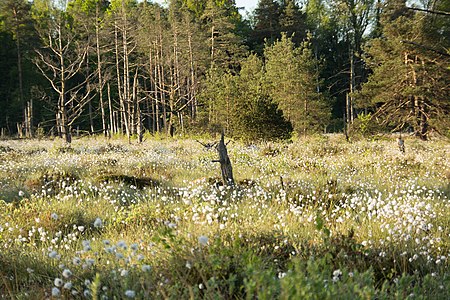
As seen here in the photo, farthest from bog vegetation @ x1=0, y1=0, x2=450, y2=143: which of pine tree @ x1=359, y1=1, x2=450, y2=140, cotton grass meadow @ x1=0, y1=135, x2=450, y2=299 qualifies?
cotton grass meadow @ x1=0, y1=135, x2=450, y2=299

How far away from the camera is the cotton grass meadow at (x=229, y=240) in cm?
235

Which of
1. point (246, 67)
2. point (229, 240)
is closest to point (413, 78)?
point (246, 67)

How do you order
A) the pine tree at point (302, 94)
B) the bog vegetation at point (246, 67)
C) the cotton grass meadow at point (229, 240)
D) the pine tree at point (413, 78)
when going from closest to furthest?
the cotton grass meadow at point (229, 240), the bog vegetation at point (246, 67), the pine tree at point (413, 78), the pine tree at point (302, 94)

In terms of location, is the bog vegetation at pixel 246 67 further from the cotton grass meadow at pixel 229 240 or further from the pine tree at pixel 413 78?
the cotton grass meadow at pixel 229 240

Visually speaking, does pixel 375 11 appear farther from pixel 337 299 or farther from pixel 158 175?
pixel 337 299

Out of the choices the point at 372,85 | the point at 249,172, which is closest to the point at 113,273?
the point at 249,172

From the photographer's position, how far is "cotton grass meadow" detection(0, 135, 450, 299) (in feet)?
7.72

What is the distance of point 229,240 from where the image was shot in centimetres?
357

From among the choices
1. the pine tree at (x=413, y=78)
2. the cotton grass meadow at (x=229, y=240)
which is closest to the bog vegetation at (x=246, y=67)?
the pine tree at (x=413, y=78)

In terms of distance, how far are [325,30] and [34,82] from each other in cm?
3596

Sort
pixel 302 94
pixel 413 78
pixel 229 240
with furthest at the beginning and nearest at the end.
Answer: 1. pixel 302 94
2. pixel 413 78
3. pixel 229 240

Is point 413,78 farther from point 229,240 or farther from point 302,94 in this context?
point 229,240

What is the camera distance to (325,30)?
152 feet

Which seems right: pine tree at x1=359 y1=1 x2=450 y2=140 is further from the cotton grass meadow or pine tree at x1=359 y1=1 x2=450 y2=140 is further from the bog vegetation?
the cotton grass meadow
